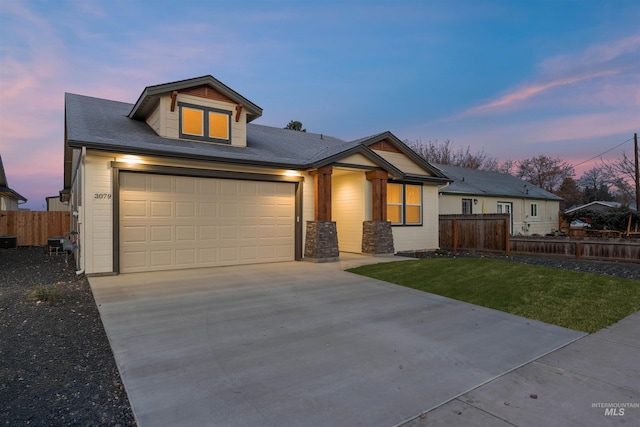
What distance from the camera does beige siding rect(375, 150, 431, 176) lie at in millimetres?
13695

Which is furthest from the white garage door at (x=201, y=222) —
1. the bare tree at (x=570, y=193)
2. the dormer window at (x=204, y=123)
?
the bare tree at (x=570, y=193)

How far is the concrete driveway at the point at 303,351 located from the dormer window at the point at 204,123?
5.34 metres

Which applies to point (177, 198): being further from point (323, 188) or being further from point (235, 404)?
point (235, 404)

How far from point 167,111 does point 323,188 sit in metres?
5.18

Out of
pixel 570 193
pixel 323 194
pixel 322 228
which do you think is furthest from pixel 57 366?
pixel 570 193

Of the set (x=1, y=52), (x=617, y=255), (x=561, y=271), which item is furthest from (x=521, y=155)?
(x=1, y=52)

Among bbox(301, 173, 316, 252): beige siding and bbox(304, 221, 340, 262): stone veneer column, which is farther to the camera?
bbox(301, 173, 316, 252): beige siding

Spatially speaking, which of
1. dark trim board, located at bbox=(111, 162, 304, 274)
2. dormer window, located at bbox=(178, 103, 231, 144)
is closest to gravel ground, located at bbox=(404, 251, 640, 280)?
dark trim board, located at bbox=(111, 162, 304, 274)

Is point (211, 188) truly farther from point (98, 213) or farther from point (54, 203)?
point (54, 203)

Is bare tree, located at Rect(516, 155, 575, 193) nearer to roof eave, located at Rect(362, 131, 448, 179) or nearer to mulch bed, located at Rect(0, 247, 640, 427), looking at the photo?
roof eave, located at Rect(362, 131, 448, 179)

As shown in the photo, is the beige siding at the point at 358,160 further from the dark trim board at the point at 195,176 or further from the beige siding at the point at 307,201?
the dark trim board at the point at 195,176

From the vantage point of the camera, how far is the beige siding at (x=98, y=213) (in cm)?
833

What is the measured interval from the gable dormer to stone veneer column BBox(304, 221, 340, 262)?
3.64 m

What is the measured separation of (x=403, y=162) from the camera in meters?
14.0
